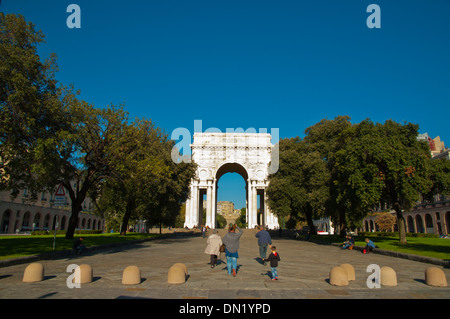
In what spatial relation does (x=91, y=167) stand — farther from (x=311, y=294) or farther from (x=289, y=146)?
(x=289, y=146)

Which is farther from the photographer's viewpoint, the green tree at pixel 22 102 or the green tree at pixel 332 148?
the green tree at pixel 332 148

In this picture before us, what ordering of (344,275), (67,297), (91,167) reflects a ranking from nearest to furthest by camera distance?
(67,297)
(344,275)
(91,167)

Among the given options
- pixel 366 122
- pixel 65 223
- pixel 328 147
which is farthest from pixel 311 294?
pixel 65 223

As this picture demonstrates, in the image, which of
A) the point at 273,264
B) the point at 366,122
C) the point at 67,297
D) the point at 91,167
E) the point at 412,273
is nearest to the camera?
the point at 67,297

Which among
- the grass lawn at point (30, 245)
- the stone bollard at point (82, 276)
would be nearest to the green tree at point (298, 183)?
the grass lawn at point (30, 245)

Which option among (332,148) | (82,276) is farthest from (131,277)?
(332,148)

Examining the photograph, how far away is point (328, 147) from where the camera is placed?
36.6 metres

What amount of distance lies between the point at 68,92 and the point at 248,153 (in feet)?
184

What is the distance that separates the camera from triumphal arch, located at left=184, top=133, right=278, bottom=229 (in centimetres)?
6988

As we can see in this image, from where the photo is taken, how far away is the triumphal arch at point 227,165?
229ft

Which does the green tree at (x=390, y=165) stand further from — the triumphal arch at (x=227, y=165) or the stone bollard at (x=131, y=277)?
the triumphal arch at (x=227, y=165)

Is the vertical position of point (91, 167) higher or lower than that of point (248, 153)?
lower

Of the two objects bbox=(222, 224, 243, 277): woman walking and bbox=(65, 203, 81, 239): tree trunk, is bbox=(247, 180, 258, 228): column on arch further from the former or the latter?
bbox=(222, 224, 243, 277): woman walking

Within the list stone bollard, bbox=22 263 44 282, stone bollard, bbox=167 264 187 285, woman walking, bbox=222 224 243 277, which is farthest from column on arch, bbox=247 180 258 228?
stone bollard, bbox=22 263 44 282
